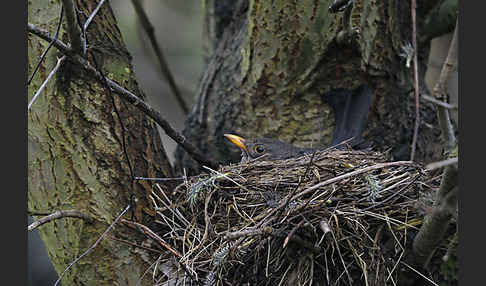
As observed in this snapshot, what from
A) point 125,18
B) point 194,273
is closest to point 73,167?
point 194,273

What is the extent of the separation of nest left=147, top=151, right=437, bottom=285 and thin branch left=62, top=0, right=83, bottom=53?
3.47ft

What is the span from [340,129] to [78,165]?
2.07 meters

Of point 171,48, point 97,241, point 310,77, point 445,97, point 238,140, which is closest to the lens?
point 97,241

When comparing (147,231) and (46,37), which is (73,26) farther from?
(147,231)

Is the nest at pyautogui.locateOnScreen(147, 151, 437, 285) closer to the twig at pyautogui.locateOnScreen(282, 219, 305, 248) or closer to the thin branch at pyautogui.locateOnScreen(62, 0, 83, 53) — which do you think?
the twig at pyautogui.locateOnScreen(282, 219, 305, 248)

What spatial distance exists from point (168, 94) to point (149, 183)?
473 centimetres

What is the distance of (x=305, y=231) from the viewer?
9.05 ft

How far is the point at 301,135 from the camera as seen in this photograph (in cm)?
420

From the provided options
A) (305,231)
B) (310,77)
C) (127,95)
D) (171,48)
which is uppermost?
(171,48)

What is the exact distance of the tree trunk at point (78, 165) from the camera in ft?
9.37

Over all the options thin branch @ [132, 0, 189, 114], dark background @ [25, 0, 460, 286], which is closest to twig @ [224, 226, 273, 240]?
thin branch @ [132, 0, 189, 114]

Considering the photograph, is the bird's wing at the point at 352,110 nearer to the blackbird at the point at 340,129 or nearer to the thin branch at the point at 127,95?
the blackbird at the point at 340,129

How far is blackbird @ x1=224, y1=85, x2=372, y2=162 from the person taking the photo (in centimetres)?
404

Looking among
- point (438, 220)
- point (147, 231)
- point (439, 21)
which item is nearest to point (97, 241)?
point (147, 231)
